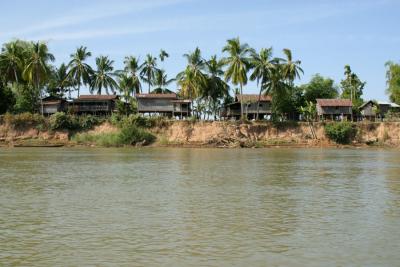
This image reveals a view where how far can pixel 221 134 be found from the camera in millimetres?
68938

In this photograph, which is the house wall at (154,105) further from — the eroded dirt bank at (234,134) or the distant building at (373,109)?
the distant building at (373,109)

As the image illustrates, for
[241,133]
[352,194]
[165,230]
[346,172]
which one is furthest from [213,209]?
[241,133]

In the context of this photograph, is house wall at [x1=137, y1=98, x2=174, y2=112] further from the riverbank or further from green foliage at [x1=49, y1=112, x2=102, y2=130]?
green foliage at [x1=49, y1=112, x2=102, y2=130]

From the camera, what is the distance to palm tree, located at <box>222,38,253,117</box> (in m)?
66.1

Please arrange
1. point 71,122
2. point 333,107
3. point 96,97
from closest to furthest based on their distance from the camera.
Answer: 1. point 71,122
2. point 333,107
3. point 96,97

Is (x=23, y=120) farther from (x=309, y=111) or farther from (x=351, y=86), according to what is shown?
(x=351, y=86)

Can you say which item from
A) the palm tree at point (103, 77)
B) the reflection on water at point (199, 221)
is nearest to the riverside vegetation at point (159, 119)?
the palm tree at point (103, 77)

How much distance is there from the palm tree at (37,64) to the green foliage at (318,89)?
137 feet

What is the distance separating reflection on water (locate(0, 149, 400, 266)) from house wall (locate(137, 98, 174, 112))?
156 feet

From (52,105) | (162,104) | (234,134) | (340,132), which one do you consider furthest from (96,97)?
(340,132)

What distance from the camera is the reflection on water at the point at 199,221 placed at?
10.6 m

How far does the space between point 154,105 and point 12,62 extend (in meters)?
21.1

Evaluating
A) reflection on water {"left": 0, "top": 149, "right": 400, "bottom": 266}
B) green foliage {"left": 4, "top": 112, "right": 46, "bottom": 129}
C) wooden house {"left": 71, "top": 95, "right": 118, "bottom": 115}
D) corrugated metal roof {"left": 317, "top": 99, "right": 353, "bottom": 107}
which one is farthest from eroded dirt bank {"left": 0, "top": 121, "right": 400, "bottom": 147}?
reflection on water {"left": 0, "top": 149, "right": 400, "bottom": 266}

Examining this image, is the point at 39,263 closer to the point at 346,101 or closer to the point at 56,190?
the point at 56,190
